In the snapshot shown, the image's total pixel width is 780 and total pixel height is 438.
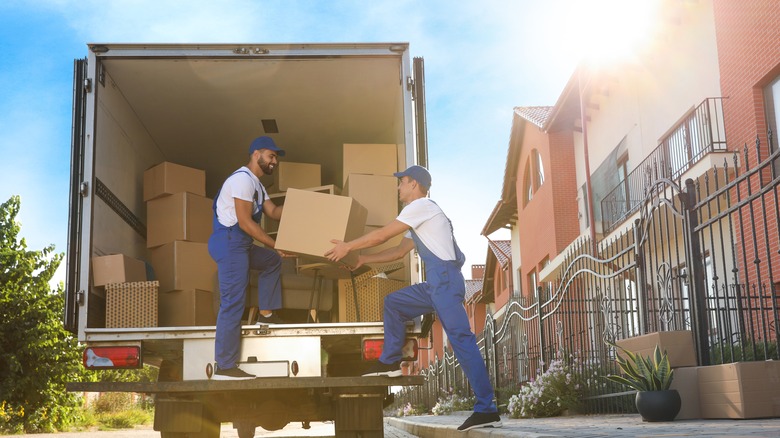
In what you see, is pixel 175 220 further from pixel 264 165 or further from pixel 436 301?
pixel 436 301

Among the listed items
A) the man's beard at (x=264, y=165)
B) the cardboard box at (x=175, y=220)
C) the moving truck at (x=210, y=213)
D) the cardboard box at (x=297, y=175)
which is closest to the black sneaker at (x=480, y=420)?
the moving truck at (x=210, y=213)

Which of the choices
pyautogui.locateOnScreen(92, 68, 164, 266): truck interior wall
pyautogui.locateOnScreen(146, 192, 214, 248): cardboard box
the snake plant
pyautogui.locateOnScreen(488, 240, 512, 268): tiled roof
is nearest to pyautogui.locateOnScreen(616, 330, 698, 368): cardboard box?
the snake plant

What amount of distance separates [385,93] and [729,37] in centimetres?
931

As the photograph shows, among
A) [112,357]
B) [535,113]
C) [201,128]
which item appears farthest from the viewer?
[535,113]

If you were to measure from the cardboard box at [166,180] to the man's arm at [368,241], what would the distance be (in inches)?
89.5

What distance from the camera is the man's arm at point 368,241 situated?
655 cm

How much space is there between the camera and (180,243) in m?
8.22

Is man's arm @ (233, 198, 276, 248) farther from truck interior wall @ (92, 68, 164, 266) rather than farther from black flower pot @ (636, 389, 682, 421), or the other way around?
black flower pot @ (636, 389, 682, 421)

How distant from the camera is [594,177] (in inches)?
916

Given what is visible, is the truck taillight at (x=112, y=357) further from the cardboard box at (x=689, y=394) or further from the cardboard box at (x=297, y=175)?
the cardboard box at (x=689, y=394)

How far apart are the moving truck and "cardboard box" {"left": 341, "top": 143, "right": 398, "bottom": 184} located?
1cm

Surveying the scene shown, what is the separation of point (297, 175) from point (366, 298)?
2242 millimetres

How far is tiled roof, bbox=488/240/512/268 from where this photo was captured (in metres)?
36.0

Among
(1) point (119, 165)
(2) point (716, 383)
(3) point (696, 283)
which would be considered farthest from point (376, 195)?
(2) point (716, 383)
